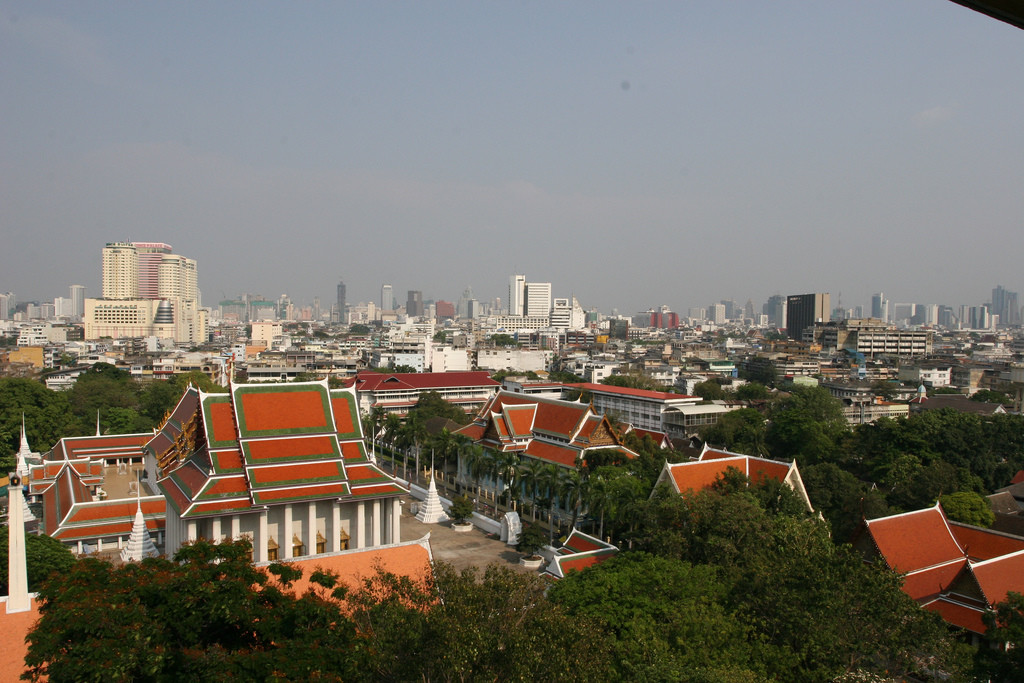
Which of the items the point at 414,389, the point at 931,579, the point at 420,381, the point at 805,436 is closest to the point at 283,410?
the point at 931,579

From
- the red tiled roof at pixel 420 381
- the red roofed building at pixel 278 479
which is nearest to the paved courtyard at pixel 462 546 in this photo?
the red roofed building at pixel 278 479

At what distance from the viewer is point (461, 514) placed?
3011 centimetres

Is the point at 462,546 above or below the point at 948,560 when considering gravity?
below

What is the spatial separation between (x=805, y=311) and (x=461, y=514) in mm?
129404

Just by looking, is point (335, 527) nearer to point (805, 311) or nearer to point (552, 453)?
point (552, 453)

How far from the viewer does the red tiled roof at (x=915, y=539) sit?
Result: 21.2 m

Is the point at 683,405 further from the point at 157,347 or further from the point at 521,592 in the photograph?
the point at 157,347

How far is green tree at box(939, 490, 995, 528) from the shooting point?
26688 millimetres

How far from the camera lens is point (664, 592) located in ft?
53.5

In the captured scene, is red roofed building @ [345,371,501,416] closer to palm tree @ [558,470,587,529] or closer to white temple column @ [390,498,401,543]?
palm tree @ [558,470,587,529]

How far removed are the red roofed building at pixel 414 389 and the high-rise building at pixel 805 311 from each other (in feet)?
291

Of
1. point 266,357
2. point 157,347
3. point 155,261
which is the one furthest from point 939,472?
point 155,261

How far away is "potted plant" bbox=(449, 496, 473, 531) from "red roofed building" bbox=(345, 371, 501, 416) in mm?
30712

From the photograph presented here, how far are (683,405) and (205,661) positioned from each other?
48.7m
